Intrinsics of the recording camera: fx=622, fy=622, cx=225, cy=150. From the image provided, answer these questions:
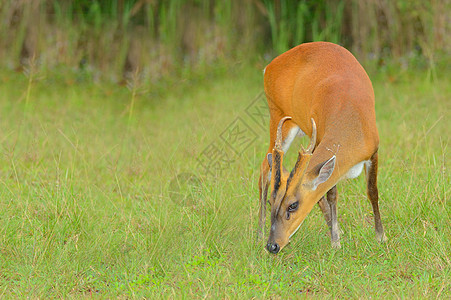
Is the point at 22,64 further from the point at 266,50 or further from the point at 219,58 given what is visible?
the point at 266,50

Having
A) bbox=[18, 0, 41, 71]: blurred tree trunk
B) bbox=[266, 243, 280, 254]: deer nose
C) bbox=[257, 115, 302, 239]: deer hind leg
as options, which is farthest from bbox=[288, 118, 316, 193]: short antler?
bbox=[18, 0, 41, 71]: blurred tree trunk

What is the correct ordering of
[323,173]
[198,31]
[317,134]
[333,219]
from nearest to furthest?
[323,173], [333,219], [317,134], [198,31]

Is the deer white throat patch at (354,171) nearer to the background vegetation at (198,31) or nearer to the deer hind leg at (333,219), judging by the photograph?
the deer hind leg at (333,219)

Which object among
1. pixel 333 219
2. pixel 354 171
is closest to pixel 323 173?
pixel 354 171

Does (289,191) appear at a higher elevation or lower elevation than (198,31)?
higher

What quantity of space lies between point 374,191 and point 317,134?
72 centimetres

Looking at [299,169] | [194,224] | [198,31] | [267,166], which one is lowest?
[198,31]

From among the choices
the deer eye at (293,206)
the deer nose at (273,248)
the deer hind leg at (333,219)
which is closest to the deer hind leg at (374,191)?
the deer hind leg at (333,219)

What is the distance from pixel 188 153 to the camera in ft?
24.1

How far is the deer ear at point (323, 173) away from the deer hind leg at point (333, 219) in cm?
59

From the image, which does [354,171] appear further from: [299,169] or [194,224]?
[194,224]

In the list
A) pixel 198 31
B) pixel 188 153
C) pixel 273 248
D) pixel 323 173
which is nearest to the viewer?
pixel 273 248

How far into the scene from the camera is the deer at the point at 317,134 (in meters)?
4.89

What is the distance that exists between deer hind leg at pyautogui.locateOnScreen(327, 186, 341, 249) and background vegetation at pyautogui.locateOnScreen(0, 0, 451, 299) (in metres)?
0.07
